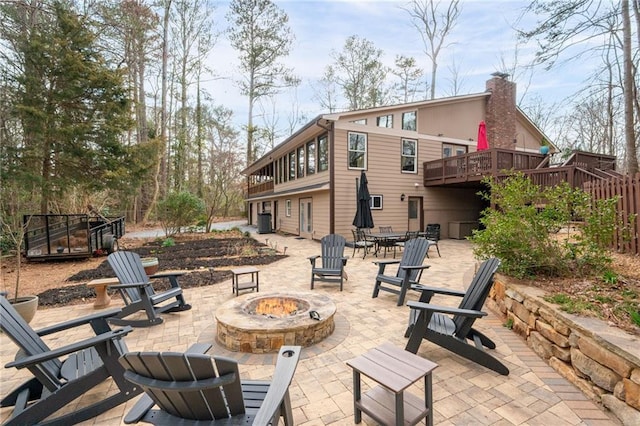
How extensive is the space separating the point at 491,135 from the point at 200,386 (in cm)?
1635

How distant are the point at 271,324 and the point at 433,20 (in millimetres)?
22221

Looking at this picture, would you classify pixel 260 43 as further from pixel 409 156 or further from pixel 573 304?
pixel 573 304

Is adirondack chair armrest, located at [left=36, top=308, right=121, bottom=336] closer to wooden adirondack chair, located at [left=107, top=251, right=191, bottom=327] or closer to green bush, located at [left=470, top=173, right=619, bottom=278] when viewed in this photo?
wooden adirondack chair, located at [left=107, top=251, right=191, bottom=327]

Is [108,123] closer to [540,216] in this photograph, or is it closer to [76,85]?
[76,85]

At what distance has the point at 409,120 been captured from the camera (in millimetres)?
12883

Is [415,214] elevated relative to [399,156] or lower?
lower

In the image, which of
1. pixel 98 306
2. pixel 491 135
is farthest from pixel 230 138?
pixel 98 306

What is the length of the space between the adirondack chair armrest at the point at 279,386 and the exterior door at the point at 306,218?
37.0ft

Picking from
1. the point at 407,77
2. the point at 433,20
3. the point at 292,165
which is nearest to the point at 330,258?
the point at 292,165

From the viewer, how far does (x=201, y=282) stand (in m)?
6.14

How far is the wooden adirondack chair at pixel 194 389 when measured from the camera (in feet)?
4.56

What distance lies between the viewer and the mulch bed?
542 cm

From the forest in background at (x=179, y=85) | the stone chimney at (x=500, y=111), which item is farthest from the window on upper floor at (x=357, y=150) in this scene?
the stone chimney at (x=500, y=111)

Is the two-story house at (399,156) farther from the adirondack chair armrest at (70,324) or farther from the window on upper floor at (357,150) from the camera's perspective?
the adirondack chair armrest at (70,324)
